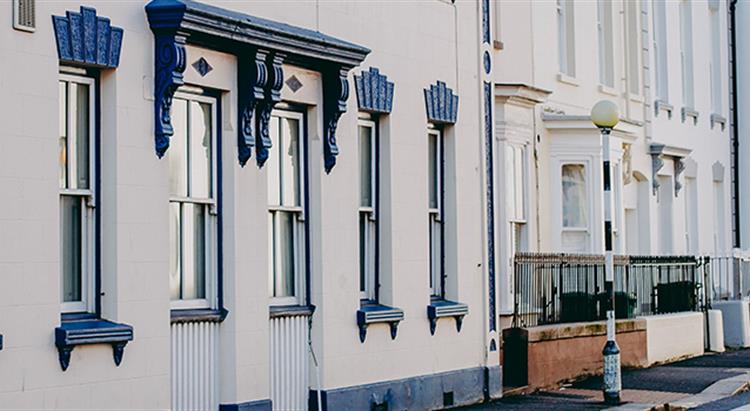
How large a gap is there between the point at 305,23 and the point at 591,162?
11.1 metres

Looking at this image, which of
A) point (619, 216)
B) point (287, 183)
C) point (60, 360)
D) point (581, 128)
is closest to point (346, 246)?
point (287, 183)

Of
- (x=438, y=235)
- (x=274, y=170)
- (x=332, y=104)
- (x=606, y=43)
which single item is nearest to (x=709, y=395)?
(x=438, y=235)

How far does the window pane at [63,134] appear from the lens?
40.5 feet

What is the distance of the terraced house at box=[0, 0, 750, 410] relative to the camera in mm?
12023

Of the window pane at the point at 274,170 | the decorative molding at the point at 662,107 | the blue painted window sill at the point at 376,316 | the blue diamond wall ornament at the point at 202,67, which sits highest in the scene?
the decorative molding at the point at 662,107

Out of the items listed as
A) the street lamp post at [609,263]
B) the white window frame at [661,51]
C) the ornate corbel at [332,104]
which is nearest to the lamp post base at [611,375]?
the street lamp post at [609,263]

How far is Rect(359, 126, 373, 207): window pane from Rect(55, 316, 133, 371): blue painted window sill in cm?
493

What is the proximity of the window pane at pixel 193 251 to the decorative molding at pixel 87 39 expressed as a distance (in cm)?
189

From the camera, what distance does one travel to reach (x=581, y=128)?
2541cm

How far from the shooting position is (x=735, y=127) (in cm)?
3734

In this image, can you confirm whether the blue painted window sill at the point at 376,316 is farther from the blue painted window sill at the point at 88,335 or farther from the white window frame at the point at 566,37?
the white window frame at the point at 566,37

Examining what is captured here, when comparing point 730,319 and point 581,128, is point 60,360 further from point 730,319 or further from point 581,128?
point 730,319

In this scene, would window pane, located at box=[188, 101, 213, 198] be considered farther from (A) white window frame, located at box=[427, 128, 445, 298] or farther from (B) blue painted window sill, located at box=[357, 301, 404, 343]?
(A) white window frame, located at box=[427, 128, 445, 298]

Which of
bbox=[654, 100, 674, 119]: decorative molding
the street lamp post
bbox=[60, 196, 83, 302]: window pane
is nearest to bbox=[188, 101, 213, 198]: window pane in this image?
bbox=[60, 196, 83, 302]: window pane
